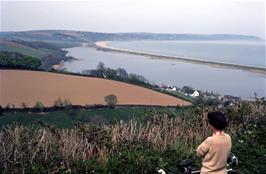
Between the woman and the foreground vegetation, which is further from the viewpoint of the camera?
the foreground vegetation

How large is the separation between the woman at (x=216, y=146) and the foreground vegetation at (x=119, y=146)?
1.78 metres

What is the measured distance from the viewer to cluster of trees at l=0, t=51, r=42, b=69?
23031 mm

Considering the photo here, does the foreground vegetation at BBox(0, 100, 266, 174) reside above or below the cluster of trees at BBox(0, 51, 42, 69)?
above

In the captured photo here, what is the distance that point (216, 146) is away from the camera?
4.33 meters

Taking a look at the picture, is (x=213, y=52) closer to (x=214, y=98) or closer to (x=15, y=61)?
(x=15, y=61)

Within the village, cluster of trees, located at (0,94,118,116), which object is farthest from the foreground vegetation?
cluster of trees, located at (0,94,118,116)

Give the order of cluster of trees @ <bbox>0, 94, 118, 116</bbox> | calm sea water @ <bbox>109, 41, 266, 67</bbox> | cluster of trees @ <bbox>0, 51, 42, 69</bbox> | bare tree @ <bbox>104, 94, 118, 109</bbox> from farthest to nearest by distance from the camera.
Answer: calm sea water @ <bbox>109, 41, 266, 67</bbox>, cluster of trees @ <bbox>0, 51, 42, 69</bbox>, bare tree @ <bbox>104, 94, 118, 109</bbox>, cluster of trees @ <bbox>0, 94, 118, 116</bbox>

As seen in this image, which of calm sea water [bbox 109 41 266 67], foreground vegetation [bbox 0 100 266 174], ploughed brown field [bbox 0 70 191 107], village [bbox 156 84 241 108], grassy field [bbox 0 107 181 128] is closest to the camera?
foreground vegetation [bbox 0 100 266 174]

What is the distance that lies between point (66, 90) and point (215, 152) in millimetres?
18260

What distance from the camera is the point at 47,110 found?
16.5 meters

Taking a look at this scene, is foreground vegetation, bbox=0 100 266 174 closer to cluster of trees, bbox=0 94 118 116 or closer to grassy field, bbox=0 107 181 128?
grassy field, bbox=0 107 181 128

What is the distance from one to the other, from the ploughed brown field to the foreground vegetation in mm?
9178

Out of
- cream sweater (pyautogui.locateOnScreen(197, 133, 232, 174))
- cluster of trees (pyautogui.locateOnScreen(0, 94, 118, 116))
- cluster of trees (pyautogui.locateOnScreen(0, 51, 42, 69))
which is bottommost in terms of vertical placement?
cluster of trees (pyautogui.locateOnScreen(0, 94, 118, 116))

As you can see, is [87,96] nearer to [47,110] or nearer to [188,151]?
[47,110]
